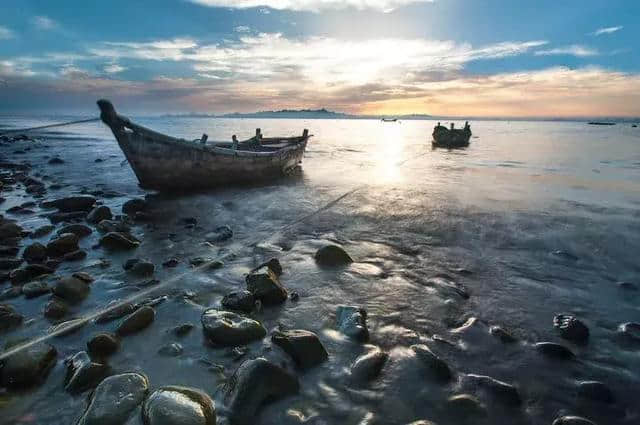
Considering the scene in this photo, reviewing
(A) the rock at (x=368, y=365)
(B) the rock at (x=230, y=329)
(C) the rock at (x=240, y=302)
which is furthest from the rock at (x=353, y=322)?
(C) the rock at (x=240, y=302)

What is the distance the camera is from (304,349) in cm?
433

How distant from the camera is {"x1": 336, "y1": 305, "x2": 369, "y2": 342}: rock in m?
4.85

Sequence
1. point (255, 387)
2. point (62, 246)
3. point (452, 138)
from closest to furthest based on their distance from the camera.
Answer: point (255, 387) < point (62, 246) < point (452, 138)

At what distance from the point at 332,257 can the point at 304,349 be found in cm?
325

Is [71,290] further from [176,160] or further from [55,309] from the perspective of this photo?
[176,160]

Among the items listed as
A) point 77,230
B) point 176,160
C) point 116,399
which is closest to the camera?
point 116,399

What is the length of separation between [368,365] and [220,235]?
20.0 ft

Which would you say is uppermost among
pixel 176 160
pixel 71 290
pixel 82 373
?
pixel 176 160

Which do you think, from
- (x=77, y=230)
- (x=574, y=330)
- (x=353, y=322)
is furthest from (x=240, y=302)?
(x=77, y=230)

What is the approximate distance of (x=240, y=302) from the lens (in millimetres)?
5488

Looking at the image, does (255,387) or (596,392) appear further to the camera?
(596,392)

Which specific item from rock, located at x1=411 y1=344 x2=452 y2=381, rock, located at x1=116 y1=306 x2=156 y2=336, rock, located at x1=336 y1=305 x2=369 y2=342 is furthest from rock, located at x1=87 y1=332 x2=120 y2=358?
rock, located at x1=411 y1=344 x2=452 y2=381

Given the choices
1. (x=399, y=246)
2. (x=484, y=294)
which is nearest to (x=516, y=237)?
(x=399, y=246)

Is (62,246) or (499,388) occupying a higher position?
(62,246)
